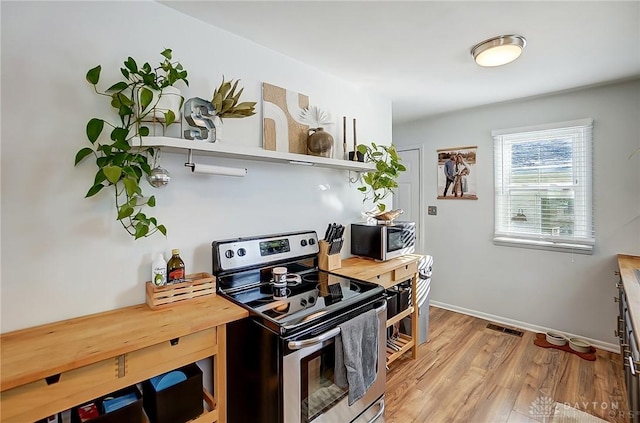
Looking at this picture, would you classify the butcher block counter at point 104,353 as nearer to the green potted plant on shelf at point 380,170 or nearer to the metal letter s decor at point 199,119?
the metal letter s decor at point 199,119

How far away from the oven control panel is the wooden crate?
4.8 inches

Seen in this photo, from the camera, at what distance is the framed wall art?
3365 millimetres

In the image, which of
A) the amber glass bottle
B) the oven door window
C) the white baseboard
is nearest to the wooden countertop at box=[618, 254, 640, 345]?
the white baseboard

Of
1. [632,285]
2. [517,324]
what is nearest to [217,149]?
[632,285]

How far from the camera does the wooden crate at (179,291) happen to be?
4.52 ft

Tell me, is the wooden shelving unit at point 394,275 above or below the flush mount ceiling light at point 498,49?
below

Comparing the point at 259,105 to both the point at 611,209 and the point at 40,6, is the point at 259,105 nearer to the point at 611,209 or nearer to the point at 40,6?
the point at 40,6

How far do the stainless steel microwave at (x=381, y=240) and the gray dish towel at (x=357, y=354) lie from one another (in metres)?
0.76

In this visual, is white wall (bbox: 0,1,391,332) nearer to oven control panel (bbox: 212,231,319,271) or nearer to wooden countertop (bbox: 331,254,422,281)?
oven control panel (bbox: 212,231,319,271)

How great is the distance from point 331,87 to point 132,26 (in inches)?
53.1

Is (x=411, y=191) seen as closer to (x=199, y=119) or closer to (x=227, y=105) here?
(x=227, y=105)

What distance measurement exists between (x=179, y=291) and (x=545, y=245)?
318 centimetres

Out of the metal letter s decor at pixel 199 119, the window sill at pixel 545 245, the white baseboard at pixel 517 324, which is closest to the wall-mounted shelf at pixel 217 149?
the metal letter s decor at pixel 199 119

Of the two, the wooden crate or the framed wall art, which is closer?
the wooden crate
